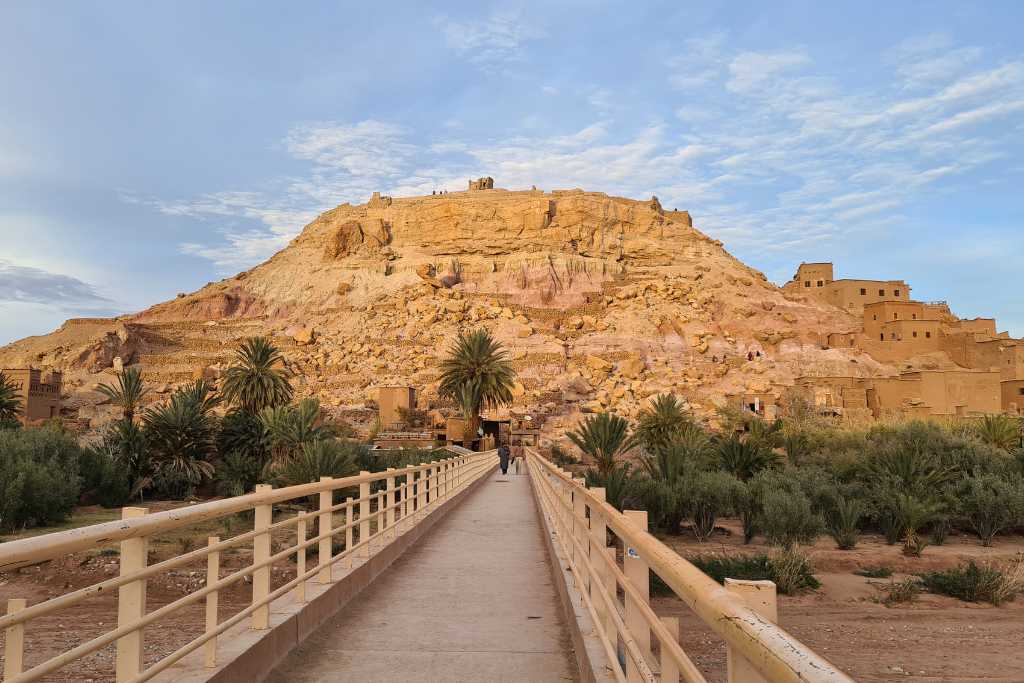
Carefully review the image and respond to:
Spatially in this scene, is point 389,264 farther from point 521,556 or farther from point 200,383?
point 521,556

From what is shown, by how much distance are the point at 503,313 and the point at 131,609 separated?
8502 cm

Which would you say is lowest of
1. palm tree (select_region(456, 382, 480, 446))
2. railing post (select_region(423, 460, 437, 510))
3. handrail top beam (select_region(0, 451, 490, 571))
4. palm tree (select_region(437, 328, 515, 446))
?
railing post (select_region(423, 460, 437, 510))

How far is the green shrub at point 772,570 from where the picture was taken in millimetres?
12094

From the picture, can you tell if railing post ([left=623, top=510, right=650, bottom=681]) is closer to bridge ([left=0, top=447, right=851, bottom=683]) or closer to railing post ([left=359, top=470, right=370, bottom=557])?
bridge ([left=0, top=447, right=851, bottom=683])

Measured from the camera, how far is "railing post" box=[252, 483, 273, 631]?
5266mm

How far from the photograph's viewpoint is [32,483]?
55.1 feet

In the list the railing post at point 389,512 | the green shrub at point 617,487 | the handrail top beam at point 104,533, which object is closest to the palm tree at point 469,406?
the green shrub at point 617,487

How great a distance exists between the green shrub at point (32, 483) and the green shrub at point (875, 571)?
599 inches

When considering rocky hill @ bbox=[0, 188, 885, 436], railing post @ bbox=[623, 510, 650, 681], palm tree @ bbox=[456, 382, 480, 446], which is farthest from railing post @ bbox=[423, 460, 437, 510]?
rocky hill @ bbox=[0, 188, 885, 436]

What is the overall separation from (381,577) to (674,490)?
32.7 ft

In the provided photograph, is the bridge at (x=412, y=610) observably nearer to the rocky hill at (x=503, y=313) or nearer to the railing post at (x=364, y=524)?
the railing post at (x=364, y=524)

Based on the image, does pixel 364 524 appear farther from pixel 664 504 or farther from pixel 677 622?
pixel 664 504

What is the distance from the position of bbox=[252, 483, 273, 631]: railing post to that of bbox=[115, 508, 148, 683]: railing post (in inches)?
63.3

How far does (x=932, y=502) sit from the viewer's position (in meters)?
17.0
